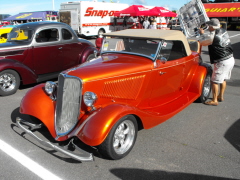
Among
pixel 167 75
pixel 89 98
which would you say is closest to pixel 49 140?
pixel 89 98

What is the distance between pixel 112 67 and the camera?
3877mm

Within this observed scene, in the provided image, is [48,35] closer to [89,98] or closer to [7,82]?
[7,82]

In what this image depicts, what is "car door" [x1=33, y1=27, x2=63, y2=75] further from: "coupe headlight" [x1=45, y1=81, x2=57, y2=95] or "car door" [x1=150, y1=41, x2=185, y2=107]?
"car door" [x1=150, y1=41, x2=185, y2=107]

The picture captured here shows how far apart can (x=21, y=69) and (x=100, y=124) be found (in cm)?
406

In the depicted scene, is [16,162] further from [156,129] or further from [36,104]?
[156,129]

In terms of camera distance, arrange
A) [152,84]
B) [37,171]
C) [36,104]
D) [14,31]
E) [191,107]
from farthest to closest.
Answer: [14,31], [191,107], [152,84], [36,104], [37,171]

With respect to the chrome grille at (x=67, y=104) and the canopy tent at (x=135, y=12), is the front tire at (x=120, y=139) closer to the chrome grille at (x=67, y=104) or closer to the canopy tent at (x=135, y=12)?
the chrome grille at (x=67, y=104)

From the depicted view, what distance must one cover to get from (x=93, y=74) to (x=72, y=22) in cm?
1704

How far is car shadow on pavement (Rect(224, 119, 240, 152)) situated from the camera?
152 inches

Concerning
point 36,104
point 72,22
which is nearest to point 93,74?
point 36,104

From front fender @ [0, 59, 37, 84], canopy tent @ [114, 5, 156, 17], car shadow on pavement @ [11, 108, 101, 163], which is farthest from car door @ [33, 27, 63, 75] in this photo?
canopy tent @ [114, 5, 156, 17]

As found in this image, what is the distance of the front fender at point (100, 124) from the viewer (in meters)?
3.01

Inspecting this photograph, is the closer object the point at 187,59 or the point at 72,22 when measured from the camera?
the point at 187,59

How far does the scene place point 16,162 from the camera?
3287 mm
